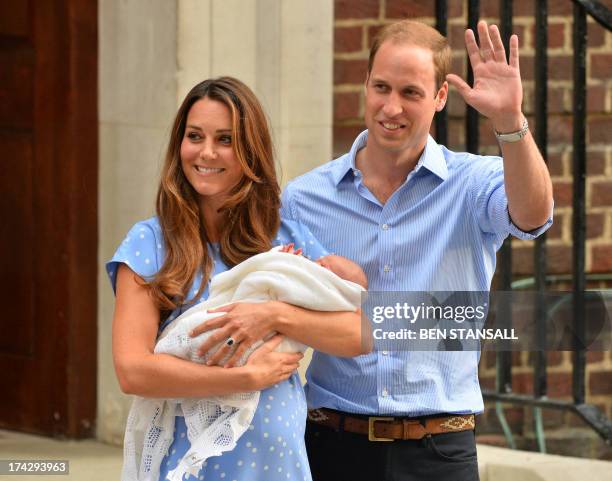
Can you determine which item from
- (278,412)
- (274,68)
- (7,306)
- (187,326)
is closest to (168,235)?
(187,326)

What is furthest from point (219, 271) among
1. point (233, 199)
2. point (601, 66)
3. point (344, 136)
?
point (601, 66)

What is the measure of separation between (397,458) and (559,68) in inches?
104

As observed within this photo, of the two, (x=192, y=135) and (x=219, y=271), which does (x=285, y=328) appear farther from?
(x=192, y=135)

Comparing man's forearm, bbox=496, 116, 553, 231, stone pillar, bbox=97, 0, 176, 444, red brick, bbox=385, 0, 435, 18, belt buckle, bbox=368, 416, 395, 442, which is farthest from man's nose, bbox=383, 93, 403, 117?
red brick, bbox=385, 0, 435, 18

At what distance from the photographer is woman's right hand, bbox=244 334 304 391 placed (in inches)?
113

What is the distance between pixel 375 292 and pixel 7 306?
7.42ft

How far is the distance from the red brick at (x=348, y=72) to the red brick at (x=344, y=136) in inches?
6.4

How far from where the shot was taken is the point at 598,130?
550cm

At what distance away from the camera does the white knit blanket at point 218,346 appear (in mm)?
2881

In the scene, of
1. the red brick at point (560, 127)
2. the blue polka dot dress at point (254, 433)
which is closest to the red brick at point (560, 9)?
the red brick at point (560, 127)

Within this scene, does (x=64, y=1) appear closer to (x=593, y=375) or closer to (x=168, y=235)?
(x=168, y=235)

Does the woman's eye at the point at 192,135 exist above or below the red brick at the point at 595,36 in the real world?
below

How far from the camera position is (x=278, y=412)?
9.63 feet

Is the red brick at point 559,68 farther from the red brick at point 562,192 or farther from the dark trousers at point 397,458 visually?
the dark trousers at point 397,458
